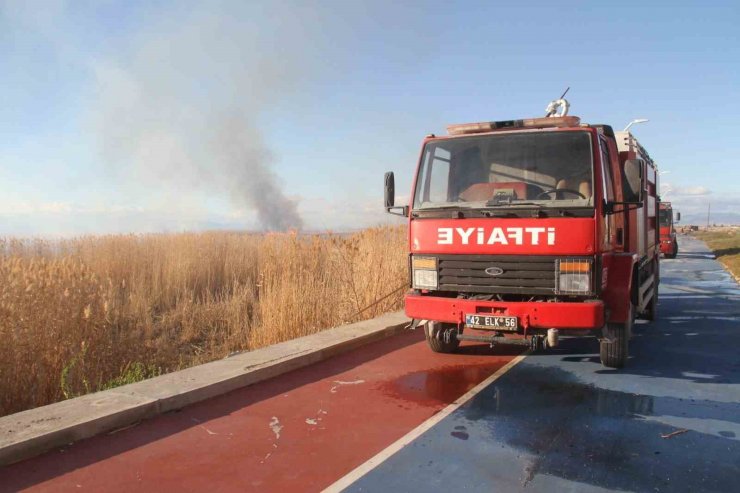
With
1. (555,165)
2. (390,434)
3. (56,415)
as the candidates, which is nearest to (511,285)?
(555,165)

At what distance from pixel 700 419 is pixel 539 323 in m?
1.49

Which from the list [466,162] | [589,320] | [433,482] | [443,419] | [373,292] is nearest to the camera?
[433,482]

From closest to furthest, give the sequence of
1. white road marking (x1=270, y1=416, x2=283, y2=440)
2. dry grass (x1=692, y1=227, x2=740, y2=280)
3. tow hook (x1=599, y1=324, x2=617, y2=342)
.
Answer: white road marking (x1=270, y1=416, x2=283, y2=440) → tow hook (x1=599, y1=324, x2=617, y2=342) → dry grass (x1=692, y1=227, x2=740, y2=280)

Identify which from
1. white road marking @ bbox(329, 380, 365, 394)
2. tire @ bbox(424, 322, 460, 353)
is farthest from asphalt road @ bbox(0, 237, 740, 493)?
tire @ bbox(424, 322, 460, 353)

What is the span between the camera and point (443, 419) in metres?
4.48

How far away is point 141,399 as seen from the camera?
4.56 meters

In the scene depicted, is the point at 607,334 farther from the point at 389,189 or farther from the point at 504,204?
the point at 389,189

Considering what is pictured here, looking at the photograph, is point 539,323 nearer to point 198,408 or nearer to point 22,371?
point 198,408

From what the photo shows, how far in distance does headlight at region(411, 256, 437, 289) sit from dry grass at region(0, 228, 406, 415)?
8.90 ft

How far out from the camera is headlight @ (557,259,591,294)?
523 cm

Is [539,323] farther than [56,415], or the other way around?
[539,323]

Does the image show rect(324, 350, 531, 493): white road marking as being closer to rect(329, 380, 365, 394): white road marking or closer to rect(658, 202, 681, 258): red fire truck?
rect(329, 380, 365, 394): white road marking

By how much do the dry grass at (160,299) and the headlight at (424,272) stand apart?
271cm

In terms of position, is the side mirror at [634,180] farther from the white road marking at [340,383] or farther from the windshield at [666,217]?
the windshield at [666,217]
